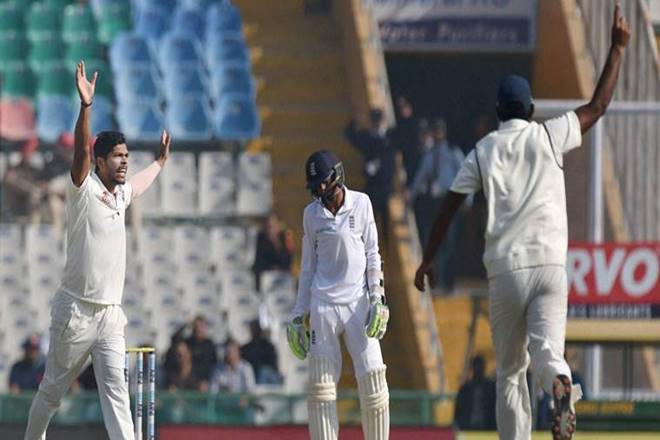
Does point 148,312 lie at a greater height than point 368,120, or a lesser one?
lesser

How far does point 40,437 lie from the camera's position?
10602 millimetres

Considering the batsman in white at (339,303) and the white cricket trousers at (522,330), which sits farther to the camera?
the batsman in white at (339,303)

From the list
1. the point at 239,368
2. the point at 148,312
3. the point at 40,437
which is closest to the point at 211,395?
the point at 239,368

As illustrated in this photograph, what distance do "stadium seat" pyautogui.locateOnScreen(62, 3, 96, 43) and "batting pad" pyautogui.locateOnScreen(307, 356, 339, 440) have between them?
13561 mm

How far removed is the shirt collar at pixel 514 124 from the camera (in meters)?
9.41

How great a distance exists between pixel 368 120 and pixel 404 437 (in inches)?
321

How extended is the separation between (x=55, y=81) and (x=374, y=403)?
43.3 ft

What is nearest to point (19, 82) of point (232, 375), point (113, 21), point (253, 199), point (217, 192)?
point (113, 21)

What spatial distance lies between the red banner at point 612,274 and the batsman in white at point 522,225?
8.89 metres

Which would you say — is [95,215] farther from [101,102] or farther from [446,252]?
[101,102]

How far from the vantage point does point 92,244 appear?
1029 cm

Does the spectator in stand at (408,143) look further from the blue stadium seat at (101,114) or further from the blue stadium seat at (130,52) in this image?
the blue stadium seat at (130,52)

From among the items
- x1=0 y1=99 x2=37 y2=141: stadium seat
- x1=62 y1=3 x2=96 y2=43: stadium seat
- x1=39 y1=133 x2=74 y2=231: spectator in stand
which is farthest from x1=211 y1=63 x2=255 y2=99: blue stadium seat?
x1=39 y1=133 x2=74 y2=231: spectator in stand

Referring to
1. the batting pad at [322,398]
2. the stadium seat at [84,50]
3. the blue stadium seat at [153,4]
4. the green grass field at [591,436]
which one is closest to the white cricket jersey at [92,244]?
the batting pad at [322,398]
